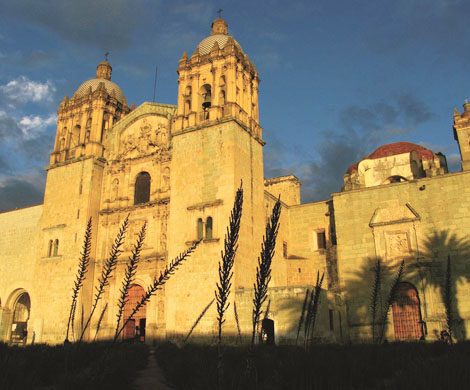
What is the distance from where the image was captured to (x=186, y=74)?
23719mm

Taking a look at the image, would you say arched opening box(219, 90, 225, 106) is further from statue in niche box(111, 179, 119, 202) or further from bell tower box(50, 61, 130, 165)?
bell tower box(50, 61, 130, 165)

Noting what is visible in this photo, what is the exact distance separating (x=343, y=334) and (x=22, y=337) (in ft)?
61.0

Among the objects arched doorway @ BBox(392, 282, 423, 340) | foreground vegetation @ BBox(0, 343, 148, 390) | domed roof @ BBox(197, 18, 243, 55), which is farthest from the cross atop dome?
foreground vegetation @ BBox(0, 343, 148, 390)

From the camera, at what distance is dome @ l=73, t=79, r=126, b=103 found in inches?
1101

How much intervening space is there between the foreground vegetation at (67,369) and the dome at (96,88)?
769 inches

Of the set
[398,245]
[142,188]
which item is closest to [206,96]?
[142,188]

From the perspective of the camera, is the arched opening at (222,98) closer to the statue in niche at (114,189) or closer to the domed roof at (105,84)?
the statue in niche at (114,189)

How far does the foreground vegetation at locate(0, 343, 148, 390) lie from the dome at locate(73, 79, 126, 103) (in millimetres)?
19526

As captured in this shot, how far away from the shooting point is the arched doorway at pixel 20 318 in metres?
26.4

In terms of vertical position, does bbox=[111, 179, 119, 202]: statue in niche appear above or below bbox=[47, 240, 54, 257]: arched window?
above

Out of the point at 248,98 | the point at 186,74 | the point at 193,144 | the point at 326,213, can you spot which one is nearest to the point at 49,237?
the point at 193,144

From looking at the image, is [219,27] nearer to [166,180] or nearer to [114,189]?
[166,180]

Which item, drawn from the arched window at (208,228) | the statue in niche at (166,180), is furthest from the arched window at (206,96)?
the arched window at (208,228)

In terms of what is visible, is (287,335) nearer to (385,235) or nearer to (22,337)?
(385,235)
